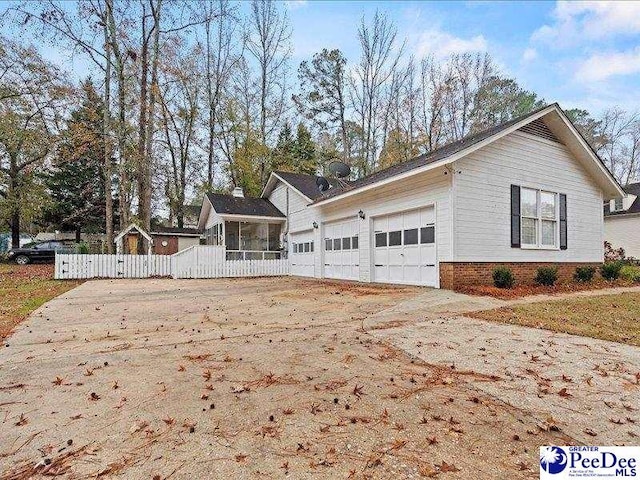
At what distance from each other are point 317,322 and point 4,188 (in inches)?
1158

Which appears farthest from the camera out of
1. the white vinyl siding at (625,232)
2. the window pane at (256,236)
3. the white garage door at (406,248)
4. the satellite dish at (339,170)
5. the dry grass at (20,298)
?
the white vinyl siding at (625,232)

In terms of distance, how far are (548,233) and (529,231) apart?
2.95ft

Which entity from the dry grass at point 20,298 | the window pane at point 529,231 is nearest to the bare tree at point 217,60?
the dry grass at point 20,298

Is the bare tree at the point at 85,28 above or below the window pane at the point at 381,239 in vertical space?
above

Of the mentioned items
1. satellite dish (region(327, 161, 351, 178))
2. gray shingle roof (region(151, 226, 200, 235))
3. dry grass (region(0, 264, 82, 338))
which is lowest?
dry grass (region(0, 264, 82, 338))

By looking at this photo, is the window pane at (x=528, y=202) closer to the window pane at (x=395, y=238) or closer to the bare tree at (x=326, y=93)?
the window pane at (x=395, y=238)

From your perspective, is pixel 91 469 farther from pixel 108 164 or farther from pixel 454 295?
pixel 108 164

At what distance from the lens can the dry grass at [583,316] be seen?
509 centimetres

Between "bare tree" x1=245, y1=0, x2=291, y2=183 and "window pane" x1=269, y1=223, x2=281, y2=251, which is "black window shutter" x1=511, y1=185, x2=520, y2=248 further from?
"bare tree" x1=245, y1=0, x2=291, y2=183

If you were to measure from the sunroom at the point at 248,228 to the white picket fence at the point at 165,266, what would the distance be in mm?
1335

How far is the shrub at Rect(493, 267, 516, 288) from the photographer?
31.0 feet

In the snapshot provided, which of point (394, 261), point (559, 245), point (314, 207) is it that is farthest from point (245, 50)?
point (559, 245)

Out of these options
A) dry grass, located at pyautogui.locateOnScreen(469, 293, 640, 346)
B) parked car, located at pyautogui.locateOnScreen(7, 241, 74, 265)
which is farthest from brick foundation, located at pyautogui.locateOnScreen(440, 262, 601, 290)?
parked car, located at pyautogui.locateOnScreen(7, 241, 74, 265)

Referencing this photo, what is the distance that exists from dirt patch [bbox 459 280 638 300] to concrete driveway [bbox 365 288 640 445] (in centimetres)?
282
